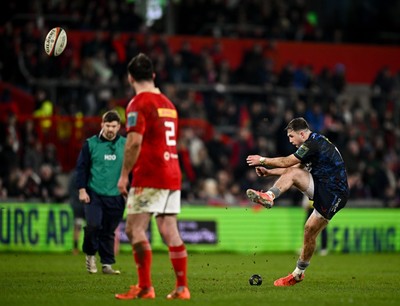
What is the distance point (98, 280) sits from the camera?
14.0m

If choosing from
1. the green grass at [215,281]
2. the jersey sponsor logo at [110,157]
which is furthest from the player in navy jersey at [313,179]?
the jersey sponsor logo at [110,157]

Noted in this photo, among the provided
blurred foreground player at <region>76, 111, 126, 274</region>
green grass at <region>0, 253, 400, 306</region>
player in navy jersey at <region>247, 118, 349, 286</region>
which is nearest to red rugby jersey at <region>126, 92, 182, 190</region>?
green grass at <region>0, 253, 400, 306</region>

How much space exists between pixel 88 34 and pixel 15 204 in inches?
336

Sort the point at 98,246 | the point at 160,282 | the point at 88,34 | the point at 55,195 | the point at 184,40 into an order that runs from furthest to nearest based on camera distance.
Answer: the point at 184,40, the point at 88,34, the point at 55,195, the point at 98,246, the point at 160,282

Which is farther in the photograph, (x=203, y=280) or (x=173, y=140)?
(x=203, y=280)

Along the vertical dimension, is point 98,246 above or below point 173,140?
below

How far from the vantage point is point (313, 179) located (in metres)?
13.6

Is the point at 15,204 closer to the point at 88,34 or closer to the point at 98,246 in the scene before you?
the point at 98,246

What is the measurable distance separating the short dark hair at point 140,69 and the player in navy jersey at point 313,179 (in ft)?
10.6

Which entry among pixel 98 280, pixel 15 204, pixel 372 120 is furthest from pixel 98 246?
pixel 372 120

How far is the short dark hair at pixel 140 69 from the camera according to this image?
421 inches

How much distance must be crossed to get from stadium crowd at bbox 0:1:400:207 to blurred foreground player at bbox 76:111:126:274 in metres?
7.07

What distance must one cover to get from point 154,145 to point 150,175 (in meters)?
0.33

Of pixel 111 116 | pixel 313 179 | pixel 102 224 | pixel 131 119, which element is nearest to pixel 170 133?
pixel 131 119
